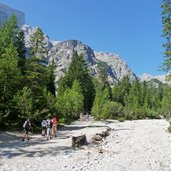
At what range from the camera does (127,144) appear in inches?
1123

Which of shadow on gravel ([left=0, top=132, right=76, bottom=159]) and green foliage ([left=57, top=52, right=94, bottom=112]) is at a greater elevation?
green foliage ([left=57, top=52, right=94, bottom=112])

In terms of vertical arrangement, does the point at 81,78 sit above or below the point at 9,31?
above

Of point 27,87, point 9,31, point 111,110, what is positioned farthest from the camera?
point 111,110

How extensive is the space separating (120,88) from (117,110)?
146ft

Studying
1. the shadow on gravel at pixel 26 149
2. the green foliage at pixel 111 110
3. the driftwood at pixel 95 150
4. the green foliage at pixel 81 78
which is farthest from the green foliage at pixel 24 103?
the green foliage at pixel 81 78

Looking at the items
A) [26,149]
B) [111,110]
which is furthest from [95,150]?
[111,110]

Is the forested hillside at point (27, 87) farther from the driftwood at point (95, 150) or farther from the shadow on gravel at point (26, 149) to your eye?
the driftwood at point (95, 150)

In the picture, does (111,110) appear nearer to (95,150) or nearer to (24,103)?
(24,103)

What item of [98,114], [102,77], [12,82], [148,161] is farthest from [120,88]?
[148,161]

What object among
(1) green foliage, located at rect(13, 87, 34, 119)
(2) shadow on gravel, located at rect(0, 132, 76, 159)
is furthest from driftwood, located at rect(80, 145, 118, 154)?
(1) green foliage, located at rect(13, 87, 34, 119)

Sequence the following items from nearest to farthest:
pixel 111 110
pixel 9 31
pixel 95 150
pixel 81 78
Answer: pixel 95 150 < pixel 9 31 < pixel 111 110 < pixel 81 78

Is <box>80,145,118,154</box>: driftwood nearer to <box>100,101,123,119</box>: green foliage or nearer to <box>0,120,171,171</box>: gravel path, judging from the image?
<box>0,120,171,171</box>: gravel path

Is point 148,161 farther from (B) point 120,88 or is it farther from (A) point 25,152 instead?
(B) point 120,88

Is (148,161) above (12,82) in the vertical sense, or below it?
below
